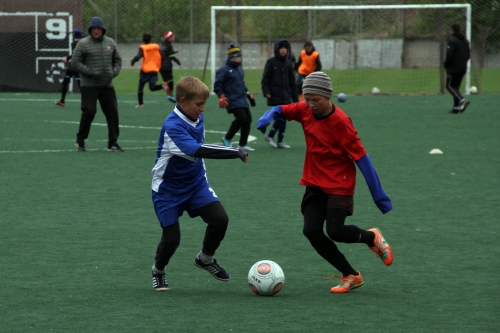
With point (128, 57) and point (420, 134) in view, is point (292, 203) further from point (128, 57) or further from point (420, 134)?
point (128, 57)

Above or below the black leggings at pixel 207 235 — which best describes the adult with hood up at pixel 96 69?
above

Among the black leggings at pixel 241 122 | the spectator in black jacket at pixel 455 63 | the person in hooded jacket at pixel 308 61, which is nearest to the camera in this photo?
the black leggings at pixel 241 122

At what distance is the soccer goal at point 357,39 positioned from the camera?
31.7m

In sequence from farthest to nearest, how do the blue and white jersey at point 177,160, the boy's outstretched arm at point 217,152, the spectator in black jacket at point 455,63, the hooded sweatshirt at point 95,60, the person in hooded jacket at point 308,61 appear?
the person in hooded jacket at point 308,61 → the spectator in black jacket at point 455,63 → the hooded sweatshirt at point 95,60 → the blue and white jersey at point 177,160 → the boy's outstretched arm at point 217,152

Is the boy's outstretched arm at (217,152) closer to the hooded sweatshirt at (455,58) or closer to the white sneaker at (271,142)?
the white sneaker at (271,142)

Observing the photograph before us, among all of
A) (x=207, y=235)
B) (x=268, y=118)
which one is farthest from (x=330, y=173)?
(x=207, y=235)

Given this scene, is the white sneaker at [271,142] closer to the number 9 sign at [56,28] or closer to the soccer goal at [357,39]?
the number 9 sign at [56,28]

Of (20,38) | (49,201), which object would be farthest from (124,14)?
(49,201)

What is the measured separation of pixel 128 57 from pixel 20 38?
7014 mm

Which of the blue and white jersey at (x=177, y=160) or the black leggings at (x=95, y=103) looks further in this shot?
the black leggings at (x=95, y=103)

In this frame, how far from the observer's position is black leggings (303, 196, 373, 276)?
5.37 m

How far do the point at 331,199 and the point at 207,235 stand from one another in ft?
2.94

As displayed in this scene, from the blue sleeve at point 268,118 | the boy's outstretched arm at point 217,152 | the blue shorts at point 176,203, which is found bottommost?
the blue shorts at point 176,203

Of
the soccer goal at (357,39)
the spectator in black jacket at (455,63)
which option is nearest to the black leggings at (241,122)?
the spectator in black jacket at (455,63)
